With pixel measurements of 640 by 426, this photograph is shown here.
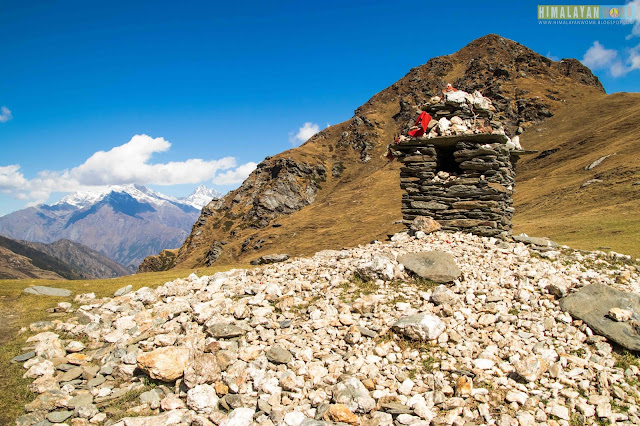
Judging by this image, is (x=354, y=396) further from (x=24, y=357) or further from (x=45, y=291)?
(x=45, y=291)

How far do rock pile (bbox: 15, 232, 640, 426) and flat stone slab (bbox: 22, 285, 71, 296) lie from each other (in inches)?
121

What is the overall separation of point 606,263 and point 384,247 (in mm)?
7875

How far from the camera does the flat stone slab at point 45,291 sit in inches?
537

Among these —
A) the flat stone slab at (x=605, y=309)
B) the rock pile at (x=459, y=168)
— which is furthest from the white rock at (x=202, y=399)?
the rock pile at (x=459, y=168)

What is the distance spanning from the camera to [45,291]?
45.6 ft

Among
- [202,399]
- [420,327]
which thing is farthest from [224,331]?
[420,327]

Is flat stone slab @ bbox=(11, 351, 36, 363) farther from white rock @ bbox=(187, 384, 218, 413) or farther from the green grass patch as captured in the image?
white rock @ bbox=(187, 384, 218, 413)

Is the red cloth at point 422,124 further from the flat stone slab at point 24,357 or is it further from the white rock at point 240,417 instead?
the flat stone slab at point 24,357

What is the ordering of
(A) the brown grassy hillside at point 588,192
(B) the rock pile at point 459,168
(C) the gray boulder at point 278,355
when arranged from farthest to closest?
(A) the brown grassy hillside at point 588,192 → (B) the rock pile at point 459,168 → (C) the gray boulder at point 278,355

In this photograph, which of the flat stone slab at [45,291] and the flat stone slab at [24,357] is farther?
the flat stone slab at [45,291]

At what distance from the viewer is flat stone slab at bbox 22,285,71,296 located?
44.8 ft

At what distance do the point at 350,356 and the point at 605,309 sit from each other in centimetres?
641

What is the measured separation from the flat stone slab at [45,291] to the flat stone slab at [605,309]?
56.7 ft

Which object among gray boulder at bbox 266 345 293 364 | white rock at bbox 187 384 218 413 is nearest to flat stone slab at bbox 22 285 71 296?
white rock at bbox 187 384 218 413
